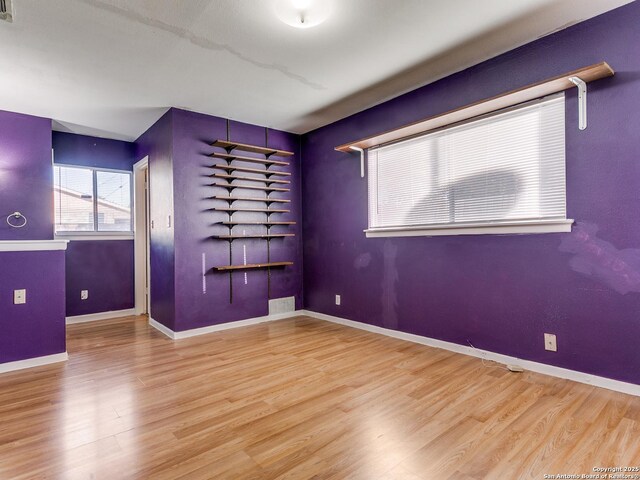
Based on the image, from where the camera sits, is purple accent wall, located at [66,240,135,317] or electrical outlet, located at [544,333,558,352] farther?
purple accent wall, located at [66,240,135,317]

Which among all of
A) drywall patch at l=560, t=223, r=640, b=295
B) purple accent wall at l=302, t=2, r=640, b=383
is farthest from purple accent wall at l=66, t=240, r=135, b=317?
drywall patch at l=560, t=223, r=640, b=295

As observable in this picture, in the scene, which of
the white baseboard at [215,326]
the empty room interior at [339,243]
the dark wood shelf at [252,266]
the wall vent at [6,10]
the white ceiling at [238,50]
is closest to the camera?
the empty room interior at [339,243]

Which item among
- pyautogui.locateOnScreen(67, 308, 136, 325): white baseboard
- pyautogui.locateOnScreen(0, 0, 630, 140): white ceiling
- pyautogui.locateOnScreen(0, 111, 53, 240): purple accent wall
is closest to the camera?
pyautogui.locateOnScreen(0, 0, 630, 140): white ceiling

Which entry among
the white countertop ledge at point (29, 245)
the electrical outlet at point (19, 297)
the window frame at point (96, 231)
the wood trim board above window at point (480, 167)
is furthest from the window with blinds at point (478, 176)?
the window frame at point (96, 231)

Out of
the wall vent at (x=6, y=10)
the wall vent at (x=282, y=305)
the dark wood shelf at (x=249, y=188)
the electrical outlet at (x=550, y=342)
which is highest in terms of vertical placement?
the wall vent at (x=6, y=10)

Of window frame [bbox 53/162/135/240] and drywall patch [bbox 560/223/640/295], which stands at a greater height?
window frame [bbox 53/162/135/240]

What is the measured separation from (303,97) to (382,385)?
2874 millimetres

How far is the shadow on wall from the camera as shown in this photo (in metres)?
2.88

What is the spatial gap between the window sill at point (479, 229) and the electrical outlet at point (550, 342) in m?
0.79

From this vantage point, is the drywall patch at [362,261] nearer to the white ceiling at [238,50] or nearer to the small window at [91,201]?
the white ceiling at [238,50]

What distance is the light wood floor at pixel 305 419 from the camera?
1.63 meters

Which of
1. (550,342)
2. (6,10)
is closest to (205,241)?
(6,10)

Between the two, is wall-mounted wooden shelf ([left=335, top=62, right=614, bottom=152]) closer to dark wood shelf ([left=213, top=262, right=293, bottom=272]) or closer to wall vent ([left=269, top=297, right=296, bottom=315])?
dark wood shelf ([left=213, top=262, right=293, bottom=272])

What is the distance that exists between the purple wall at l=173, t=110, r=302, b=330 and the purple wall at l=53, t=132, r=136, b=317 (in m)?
1.73
